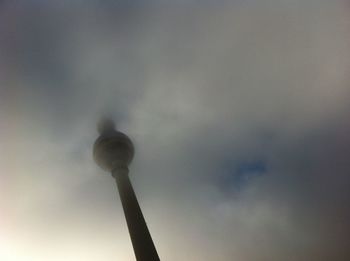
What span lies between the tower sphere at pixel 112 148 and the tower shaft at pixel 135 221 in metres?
1.38

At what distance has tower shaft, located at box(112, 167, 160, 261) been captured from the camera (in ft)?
89.6

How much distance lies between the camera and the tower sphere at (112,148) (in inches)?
1057

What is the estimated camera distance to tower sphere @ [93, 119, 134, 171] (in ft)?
88.1

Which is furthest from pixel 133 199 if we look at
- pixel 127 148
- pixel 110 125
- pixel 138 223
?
pixel 110 125

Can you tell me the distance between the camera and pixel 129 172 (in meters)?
31.2

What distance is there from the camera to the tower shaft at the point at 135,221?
27312 millimetres

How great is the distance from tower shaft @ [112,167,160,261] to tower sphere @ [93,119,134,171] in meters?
1.38

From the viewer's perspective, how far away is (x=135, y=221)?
1129 inches

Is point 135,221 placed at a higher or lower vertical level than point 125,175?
lower

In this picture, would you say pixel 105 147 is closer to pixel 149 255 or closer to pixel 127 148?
pixel 127 148

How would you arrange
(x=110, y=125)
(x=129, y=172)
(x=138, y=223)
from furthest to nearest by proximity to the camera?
1. (x=129, y=172)
2. (x=138, y=223)
3. (x=110, y=125)

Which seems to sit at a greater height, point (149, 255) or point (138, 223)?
point (138, 223)

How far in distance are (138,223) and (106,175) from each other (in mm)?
5733

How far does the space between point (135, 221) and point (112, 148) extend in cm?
708
